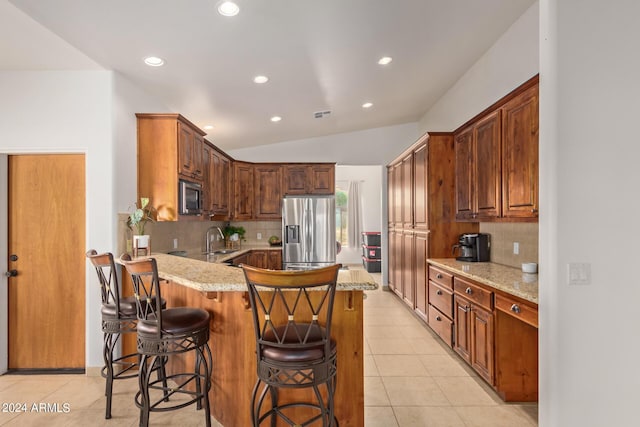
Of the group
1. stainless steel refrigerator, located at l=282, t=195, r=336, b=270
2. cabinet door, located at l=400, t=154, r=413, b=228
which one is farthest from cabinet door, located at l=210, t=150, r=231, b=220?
cabinet door, located at l=400, t=154, r=413, b=228

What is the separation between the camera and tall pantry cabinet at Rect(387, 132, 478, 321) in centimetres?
413

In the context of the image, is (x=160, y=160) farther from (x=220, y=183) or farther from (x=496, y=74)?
(x=496, y=74)

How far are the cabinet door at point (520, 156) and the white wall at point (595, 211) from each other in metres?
0.63

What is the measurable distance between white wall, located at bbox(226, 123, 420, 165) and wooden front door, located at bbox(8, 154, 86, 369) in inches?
148

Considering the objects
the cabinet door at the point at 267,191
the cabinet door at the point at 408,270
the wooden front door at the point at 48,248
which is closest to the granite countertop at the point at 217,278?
the wooden front door at the point at 48,248

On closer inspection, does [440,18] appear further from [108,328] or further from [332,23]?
[108,328]

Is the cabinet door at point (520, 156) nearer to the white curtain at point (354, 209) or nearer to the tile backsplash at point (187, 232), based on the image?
the tile backsplash at point (187, 232)

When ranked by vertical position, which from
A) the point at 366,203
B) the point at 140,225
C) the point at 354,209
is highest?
the point at 366,203

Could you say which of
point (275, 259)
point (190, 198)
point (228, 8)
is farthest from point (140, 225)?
point (275, 259)

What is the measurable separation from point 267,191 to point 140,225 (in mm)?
3092

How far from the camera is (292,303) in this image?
2.07 metres

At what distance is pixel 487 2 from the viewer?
9.52ft

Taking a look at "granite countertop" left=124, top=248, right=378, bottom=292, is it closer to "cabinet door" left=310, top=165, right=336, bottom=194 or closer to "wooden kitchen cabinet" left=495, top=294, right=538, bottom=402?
"wooden kitchen cabinet" left=495, top=294, right=538, bottom=402

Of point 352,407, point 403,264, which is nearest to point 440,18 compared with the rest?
point 352,407
